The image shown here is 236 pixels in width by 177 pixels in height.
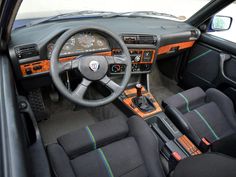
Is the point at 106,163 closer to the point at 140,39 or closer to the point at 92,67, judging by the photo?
the point at 92,67

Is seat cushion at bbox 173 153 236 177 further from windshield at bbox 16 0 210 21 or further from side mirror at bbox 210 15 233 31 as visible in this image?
side mirror at bbox 210 15 233 31

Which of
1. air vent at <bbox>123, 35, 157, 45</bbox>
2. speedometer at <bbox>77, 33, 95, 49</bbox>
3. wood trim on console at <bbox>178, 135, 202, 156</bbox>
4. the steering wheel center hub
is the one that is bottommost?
wood trim on console at <bbox>178, 135, 202, 156</bbox>

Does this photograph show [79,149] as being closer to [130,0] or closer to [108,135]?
[108,135]

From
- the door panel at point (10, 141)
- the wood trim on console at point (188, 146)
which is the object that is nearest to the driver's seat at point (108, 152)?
the wood trim on console at point (188, 146)

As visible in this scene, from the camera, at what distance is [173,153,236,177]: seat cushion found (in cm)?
80

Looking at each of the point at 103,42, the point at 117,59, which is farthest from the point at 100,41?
the point at 117,59

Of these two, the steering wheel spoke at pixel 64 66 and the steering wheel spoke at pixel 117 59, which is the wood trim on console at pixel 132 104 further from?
the steering wheel spoke at pixel 64 66

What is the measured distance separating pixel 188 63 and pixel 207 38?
323 millimetres

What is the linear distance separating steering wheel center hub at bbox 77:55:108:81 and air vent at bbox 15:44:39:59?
32cm

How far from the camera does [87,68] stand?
4.10 feet

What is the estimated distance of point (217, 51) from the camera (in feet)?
6.92

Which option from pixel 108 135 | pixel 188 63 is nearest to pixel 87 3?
pixel 188 63

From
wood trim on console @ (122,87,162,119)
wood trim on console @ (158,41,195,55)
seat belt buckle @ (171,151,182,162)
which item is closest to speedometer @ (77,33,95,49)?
wood trim on console @ (122,87,162,119)

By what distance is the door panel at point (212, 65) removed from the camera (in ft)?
6.62
